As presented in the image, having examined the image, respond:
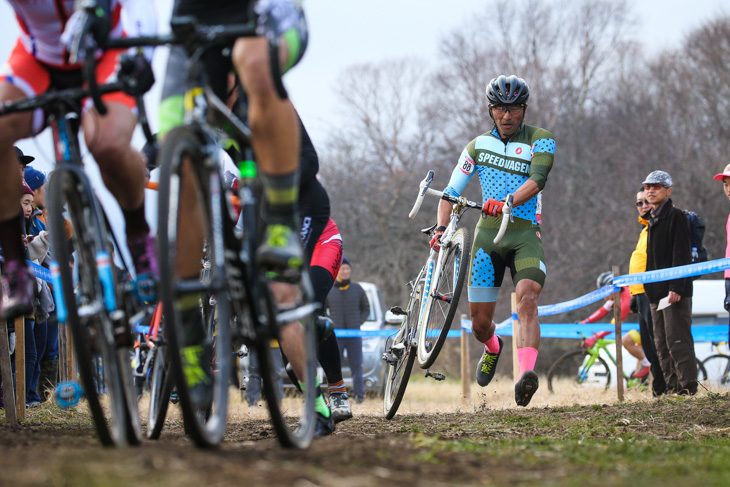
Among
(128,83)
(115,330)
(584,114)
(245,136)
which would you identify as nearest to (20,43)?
(128,83)

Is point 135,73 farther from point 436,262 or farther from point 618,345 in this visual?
point 618,345

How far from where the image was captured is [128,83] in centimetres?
360

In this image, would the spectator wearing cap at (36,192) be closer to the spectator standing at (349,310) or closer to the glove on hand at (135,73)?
the glove on hand at (135,73)

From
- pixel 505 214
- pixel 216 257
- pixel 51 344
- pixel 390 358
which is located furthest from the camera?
pixel 51 344

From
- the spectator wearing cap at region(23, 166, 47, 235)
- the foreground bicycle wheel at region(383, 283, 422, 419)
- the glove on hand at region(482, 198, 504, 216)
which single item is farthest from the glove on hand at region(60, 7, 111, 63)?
the spectator wearing cap at region(23, 166, 47, 235)

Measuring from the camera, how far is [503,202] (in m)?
7.26

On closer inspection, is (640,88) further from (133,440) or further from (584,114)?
(133,440)

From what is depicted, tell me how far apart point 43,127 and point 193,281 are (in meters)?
1.40

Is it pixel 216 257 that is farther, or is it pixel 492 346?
pixel 492 346

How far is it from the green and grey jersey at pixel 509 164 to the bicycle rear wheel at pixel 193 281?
462cm

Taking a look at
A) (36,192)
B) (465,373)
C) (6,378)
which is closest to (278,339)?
(6,378)

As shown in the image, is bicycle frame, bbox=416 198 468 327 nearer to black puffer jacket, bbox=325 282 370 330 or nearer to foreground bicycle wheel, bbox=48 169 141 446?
foreground bicycle wheel, bbox=48 169 141 446

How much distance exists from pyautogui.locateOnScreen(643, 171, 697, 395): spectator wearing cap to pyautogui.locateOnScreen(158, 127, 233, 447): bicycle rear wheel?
7222mm

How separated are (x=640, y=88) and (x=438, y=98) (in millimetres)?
8071
